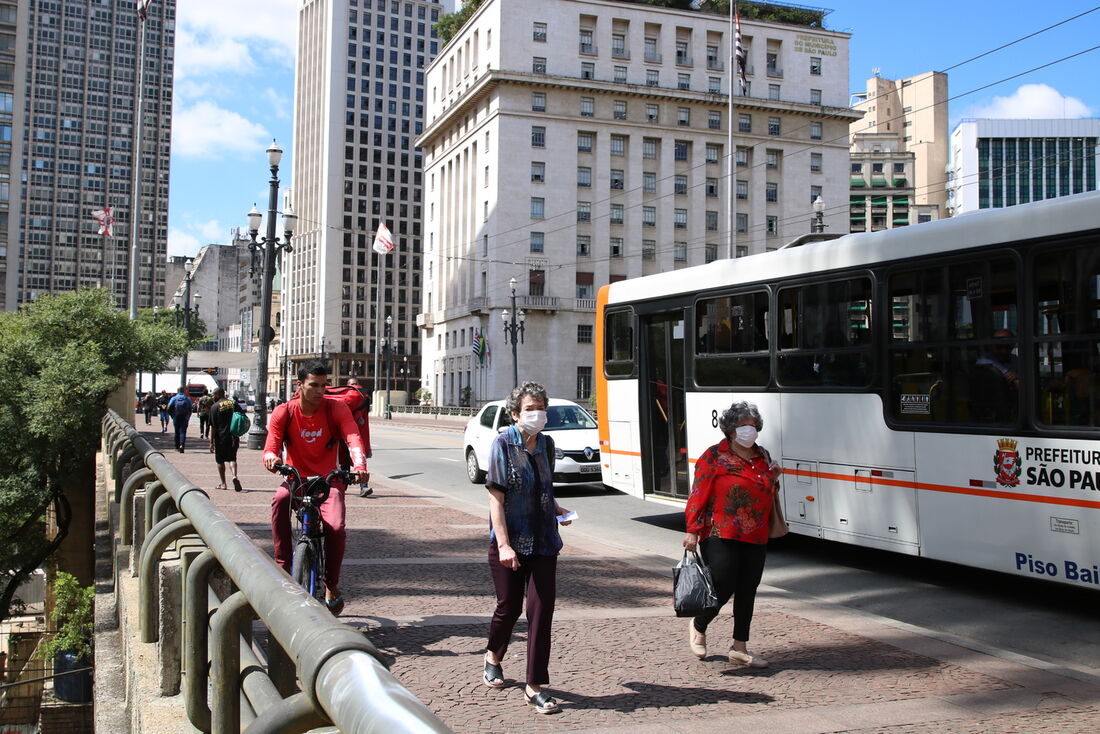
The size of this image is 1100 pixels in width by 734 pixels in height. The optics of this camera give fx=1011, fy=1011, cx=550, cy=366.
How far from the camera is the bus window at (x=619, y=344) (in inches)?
561

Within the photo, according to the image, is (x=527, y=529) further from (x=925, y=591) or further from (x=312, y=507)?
(x=925, y=591)

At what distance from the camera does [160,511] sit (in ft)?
19.0

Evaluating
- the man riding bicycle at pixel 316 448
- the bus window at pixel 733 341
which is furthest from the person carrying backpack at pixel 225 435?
the man riding bicycle at pixel 316 448

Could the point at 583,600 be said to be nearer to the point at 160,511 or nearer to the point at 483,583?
the point at 483,583

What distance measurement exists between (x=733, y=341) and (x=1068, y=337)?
4.42m

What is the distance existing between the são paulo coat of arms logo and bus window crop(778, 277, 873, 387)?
1708mm

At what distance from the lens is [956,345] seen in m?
9.30

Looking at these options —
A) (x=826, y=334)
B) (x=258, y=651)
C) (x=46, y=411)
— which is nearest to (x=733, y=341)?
(x=826, y=334)

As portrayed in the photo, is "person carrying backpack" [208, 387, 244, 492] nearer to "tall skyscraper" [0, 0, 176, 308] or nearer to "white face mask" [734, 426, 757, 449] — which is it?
"white face mask" [734, 426, 757, 449]

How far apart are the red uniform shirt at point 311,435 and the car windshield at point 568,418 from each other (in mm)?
11459

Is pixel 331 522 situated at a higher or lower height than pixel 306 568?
higher

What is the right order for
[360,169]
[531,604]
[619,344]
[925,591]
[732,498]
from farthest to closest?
[360,169]
[619,344]
[925,591]
[732,498]
[531,604]

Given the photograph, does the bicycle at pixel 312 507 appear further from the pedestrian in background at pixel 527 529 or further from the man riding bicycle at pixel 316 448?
the pedestrian in background at pixel 527 529

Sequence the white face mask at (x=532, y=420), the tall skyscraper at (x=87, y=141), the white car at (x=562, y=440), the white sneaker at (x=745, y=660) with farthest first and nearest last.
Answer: the tall skyscraper at (x=87, y=141), the white car at (x=562, y=440), the white sneaker at (x=745, y=660), the white face mask at (x=532, y=420)
